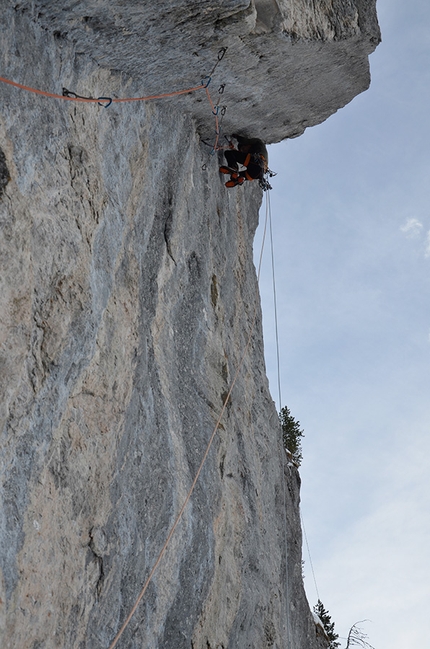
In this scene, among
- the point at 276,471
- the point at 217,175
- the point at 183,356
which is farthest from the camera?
the point at 276,471

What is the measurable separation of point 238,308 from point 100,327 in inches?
193

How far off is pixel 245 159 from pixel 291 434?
11.7 metres

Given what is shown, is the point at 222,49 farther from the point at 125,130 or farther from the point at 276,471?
the point at 276,471

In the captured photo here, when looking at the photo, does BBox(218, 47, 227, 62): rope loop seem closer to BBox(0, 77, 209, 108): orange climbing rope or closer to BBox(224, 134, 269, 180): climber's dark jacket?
BBox(0, 77, 209, 108): orange climbing rope

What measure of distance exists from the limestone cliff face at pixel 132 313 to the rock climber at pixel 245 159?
0.20 m

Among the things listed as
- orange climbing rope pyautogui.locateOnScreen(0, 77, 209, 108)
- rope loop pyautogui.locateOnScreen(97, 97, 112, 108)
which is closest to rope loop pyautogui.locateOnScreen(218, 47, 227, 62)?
orange climbing rope pyautogui.locateOnScreen(0, 77, 209, 108)

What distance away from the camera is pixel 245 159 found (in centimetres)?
1028

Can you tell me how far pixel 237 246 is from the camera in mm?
11641

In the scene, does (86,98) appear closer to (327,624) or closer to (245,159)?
(245,159)

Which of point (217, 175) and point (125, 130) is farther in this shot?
point (217, 175)

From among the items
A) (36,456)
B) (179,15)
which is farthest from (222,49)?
(36,456)

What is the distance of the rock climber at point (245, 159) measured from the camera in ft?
33.7

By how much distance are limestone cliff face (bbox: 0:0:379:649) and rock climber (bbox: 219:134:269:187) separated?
204 millimetres

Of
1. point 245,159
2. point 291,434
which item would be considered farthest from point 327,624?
point 245,159
